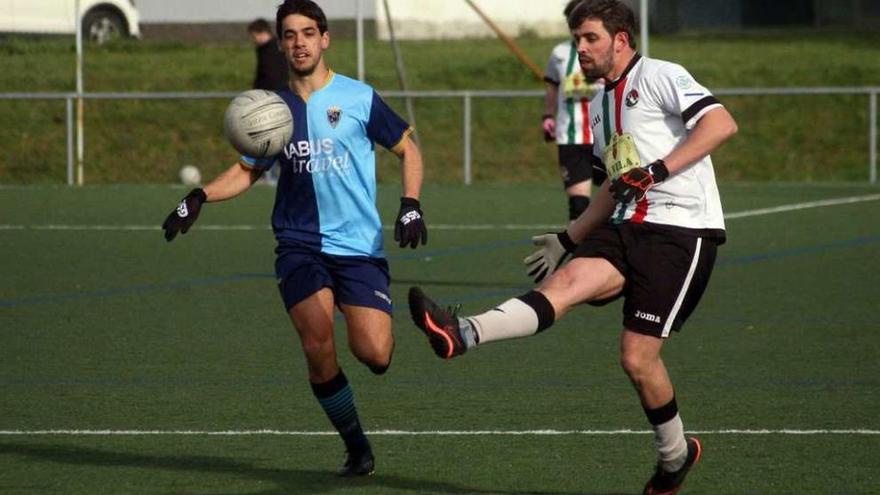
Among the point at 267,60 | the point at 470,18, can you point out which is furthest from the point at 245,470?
the point at 470,18

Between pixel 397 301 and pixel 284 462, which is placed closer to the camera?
pixel 284 462

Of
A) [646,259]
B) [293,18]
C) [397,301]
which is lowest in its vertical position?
[397,301]

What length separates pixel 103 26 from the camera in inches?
1047

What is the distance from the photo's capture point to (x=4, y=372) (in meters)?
9.66

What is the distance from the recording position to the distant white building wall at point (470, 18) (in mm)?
27766

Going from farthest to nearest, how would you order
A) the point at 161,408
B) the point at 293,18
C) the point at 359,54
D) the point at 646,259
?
the point at 359,54 → the point at 161,408 → the point at 293,18 → the point at 646,259

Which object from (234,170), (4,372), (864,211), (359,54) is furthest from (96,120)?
→ (234,170)

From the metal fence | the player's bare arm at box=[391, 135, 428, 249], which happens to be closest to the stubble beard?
the player's bare arm at box=[391, 135, 428, 249]

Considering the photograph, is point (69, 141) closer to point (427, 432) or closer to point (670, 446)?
point (427, 432)

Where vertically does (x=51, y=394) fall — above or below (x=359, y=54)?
below

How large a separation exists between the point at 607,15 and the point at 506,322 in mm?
1209

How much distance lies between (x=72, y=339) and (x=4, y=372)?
1267 mm

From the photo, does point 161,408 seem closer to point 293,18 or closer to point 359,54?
point 293,18

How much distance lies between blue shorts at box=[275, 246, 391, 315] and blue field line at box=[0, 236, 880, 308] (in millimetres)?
5436
